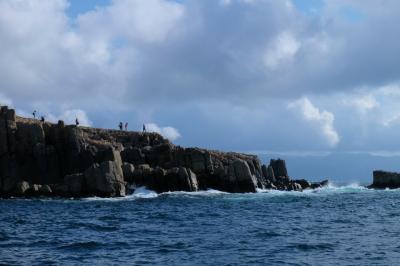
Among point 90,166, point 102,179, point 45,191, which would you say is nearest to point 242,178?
point 90,166

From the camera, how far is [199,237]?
133 feet

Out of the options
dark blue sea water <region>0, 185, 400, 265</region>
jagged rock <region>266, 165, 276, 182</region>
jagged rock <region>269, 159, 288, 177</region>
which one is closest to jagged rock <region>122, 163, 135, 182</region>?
dark blue sea water <region>0, 185, 400, 265</region>

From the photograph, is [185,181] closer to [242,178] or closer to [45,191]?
[242,178]

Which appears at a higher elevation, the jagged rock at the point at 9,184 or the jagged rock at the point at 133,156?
the jagged rock at the point at 133,156

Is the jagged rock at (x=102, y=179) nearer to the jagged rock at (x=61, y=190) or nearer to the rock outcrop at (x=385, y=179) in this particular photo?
the jagged rock at (x=61, y=190)

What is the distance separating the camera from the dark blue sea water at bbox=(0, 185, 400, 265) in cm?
3191

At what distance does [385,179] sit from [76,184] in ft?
278

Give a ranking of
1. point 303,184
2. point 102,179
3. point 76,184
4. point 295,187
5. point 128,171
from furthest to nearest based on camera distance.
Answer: point 303,184 → point 295,187 → point 128,171 → point 102,179 → point 76,184

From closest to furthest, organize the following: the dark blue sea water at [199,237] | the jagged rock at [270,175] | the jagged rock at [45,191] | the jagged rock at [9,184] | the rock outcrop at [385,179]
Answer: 1. the dark blue sea water at [199,237]
2. the jagged rock at [45,191]
3. the jagged rock at [9,184]
4. the jagged rock at [270,175]
5. the rock outcrop at [385,179]

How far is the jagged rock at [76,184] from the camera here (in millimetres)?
90519

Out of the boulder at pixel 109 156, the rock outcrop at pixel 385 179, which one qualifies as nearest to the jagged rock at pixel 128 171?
the boulder at pixel 109 156

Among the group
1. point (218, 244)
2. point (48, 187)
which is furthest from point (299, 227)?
point (48, 187)

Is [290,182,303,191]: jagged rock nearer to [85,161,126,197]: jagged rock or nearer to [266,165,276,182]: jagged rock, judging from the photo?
[266,165,276,182]: jagged rock

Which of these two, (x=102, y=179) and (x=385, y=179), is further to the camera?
(x=385, y=179)
